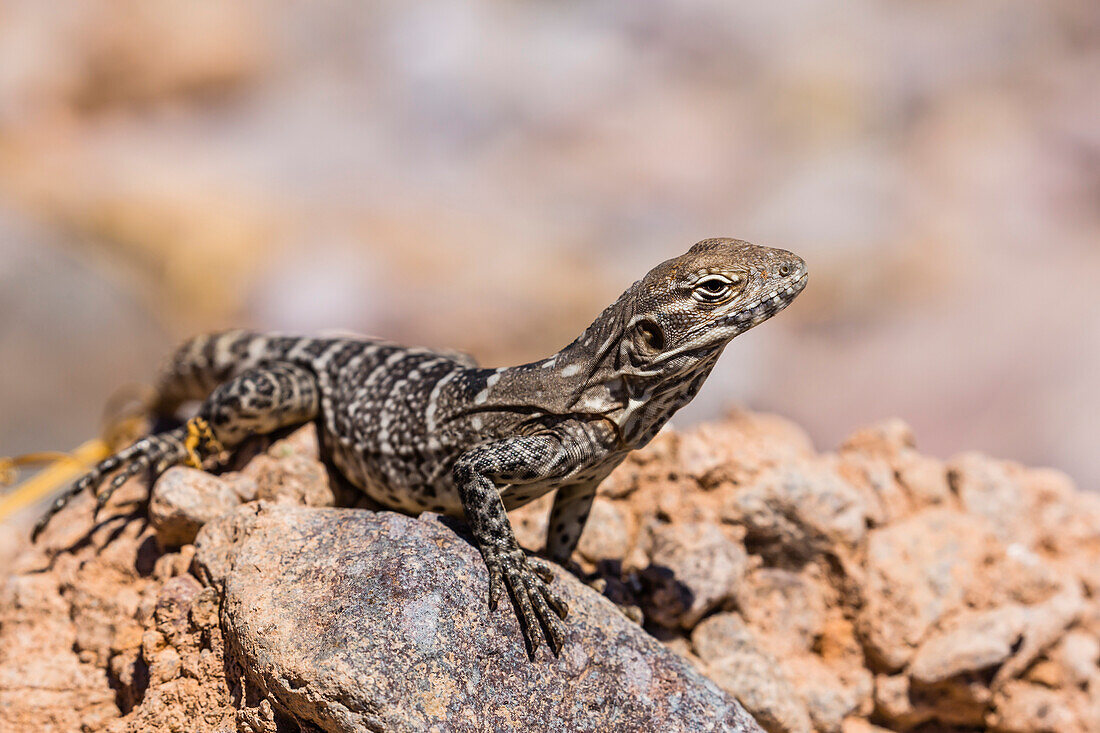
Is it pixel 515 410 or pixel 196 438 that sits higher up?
pixel 515 410

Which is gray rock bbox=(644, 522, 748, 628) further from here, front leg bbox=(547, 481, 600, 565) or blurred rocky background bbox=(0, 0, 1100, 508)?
blurred rocky background bbox=(0, 0, 1100, 508)

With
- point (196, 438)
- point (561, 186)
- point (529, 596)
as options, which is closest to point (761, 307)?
point (529, 596)

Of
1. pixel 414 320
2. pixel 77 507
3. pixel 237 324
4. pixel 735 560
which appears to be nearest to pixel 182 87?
pixel 237 324

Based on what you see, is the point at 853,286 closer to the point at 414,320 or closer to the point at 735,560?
the point at 414,320

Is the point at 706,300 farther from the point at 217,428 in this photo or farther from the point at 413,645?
the point at 217,428

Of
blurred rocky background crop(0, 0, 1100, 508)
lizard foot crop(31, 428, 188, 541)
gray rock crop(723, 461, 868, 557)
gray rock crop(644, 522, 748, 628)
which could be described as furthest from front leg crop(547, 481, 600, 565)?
blurred rocky background crop(0, 0, 1100, 508)

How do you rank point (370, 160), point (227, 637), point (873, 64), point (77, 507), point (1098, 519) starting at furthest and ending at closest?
point (370, 160), point (873, 64), point (1098, 519), point (77, 507), point (227, 637)

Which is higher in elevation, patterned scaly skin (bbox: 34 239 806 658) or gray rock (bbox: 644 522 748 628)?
patterned scaly skin (bbox: 34 239 806 658)
